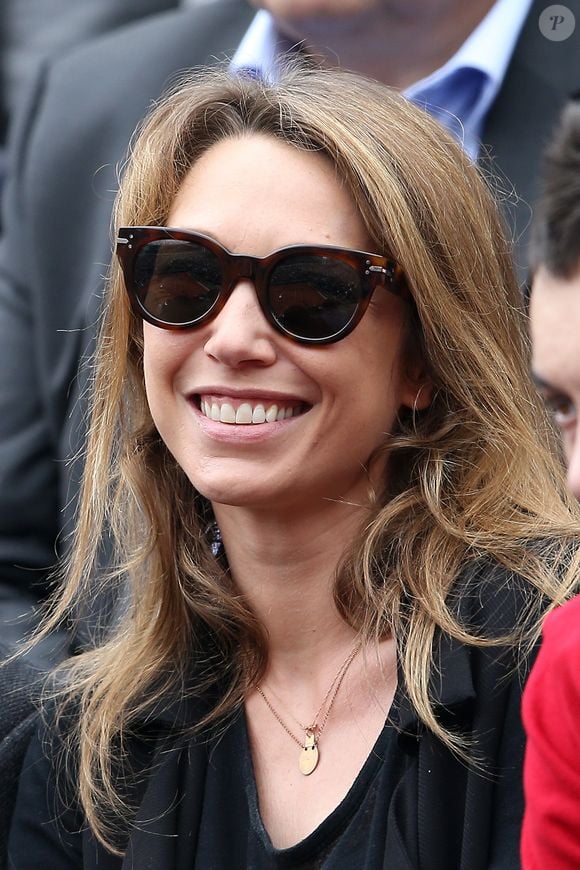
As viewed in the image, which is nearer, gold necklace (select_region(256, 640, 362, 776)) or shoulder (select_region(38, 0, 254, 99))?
gold necklace (select_region(256, 640, 362, 776))

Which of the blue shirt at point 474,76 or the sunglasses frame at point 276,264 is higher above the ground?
the blue shirt at point 474,76

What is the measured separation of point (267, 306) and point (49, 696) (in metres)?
0.79

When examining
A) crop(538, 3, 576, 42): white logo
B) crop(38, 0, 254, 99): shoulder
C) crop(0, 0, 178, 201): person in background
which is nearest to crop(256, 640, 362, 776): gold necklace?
crop(538, 3, 576, 42): white logo

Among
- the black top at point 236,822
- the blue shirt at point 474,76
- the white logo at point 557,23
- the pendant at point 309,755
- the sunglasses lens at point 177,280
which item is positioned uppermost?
the white logo at point 557,23

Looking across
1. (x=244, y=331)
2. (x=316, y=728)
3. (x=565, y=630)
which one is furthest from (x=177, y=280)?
(x=565, y=630)

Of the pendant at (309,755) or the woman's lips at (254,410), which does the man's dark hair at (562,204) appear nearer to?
the woman's lips at (254,410)

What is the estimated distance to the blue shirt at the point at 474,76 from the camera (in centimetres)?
279

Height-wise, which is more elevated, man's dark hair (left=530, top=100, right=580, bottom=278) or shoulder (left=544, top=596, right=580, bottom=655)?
man's dark hair (left=530, top=100, right=580, bottom=278)

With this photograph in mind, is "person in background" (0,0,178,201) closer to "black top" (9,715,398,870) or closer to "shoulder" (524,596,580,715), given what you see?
"black top" (9,715,398,870)

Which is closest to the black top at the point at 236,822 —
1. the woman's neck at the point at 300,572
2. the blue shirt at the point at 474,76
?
the woman's neck at the point at 300,572

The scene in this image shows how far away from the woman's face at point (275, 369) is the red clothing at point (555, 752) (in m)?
0.75

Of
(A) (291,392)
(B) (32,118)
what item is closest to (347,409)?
(A) (291,392)

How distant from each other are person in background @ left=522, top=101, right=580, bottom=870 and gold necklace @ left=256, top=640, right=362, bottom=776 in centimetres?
74

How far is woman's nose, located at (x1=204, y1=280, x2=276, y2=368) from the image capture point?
193cm
